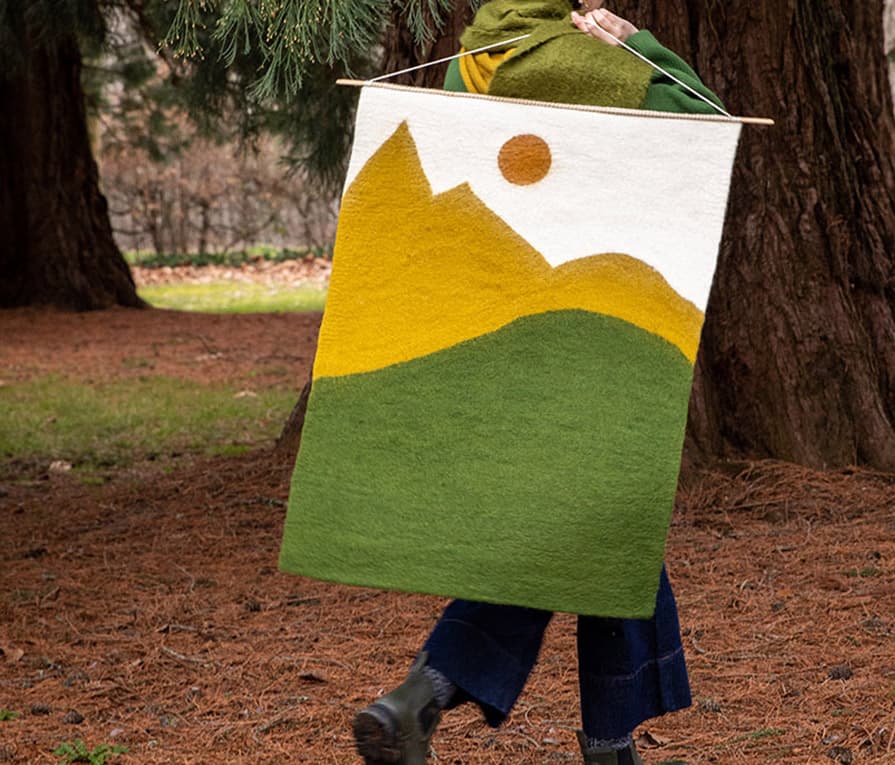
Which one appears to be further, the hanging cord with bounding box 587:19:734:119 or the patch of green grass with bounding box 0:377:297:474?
the patch of green grass with bounding box 0:377:297:474

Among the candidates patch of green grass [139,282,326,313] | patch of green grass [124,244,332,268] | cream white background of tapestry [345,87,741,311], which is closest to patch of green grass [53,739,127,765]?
cream white background of tapestry [345,87,741,311]

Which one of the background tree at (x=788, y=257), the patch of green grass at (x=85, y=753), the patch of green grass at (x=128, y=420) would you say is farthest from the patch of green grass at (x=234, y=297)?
the patch of green grass at (x=85, y=753)

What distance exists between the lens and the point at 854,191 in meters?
4.68

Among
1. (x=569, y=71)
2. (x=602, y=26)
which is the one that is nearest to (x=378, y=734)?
(x=569, y=71)

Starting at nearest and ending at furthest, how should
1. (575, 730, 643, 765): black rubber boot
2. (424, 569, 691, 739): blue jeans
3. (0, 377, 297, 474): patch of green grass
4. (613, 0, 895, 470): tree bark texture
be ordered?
1. (424, 569, 691, 739): blue jeans
2. (575, 730, 643, 765): black rubber boot
3. (613, 0, 895, 470): tree bark texture
4. (0, 377, 297, 474): patch of green grass

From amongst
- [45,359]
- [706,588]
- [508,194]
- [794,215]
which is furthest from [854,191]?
[45,359]

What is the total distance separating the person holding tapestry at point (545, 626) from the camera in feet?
7.20

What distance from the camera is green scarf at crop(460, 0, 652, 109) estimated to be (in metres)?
2.20

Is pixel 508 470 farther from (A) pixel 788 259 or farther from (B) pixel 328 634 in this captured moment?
(A) pixel 788 259

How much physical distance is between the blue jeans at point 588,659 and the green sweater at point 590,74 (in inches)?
33.5

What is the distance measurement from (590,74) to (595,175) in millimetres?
179

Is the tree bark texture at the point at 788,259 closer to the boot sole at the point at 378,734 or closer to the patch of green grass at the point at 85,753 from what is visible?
the patch of green grass at the point at 85,753

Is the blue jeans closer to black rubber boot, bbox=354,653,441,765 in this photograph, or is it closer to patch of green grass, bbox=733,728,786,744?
black rubber boot, bbox=354,653,441,765

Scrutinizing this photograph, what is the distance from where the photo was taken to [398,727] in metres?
2.13
